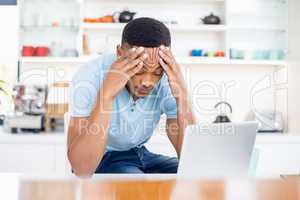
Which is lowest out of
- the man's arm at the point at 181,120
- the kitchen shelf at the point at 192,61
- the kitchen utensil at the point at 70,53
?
the man's arm at the point at 181,120

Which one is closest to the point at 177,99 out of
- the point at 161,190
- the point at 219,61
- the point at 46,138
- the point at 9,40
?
the point at 161,190

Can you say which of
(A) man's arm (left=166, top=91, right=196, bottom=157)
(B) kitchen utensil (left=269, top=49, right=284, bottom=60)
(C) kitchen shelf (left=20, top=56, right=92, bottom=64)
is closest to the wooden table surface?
(A) man's arm (left=166, top=91, right=196, bottom=157)

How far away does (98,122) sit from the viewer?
4.51 feet

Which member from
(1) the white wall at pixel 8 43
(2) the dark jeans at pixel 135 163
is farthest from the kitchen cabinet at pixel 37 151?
(2) the dark jeans at pixel 135 163

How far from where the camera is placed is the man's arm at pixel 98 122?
131cm

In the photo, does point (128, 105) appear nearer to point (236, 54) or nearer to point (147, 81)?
point (147, 81)

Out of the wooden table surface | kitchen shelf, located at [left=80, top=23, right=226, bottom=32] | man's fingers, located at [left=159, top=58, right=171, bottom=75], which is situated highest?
kitchen shelf, located at [left=80, top=23, right=226, bottom=32]

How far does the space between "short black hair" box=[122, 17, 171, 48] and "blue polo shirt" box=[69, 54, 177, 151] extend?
0.19 m

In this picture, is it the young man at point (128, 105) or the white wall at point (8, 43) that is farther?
the white wall at point (8, 43)

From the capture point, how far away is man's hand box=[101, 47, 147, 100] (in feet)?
4.26

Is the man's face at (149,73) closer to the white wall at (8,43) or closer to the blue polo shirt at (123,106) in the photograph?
the blue polo shirt at (123,106)

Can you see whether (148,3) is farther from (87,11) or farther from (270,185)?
(270,185)

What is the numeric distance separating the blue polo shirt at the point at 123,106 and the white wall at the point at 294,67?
1985 mm

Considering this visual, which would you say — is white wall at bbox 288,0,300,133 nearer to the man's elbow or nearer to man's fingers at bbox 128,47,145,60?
man's fingers at bbox 128,47,145,60
